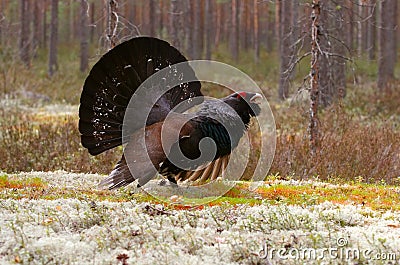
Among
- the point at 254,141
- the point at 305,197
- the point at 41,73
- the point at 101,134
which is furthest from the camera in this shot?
the point at 41,73

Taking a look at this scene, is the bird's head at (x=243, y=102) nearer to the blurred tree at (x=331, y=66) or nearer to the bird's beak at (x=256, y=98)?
the bird's beak at (x=256, y=98)

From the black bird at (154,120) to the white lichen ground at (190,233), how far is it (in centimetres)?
86

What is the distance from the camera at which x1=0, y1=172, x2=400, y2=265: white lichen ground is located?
5359 mm

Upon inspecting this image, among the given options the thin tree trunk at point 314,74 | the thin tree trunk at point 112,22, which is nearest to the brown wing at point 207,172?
the thin tree trunk at point 314,74

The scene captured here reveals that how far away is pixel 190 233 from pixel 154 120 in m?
2.39

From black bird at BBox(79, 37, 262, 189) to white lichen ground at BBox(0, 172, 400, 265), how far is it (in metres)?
0.86

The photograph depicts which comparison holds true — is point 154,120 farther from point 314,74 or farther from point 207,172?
point 314,74

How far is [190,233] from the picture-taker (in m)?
5.91

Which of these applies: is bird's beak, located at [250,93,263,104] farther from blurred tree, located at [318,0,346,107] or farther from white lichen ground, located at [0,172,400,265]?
blurred tree, located at [318,0,346,107]

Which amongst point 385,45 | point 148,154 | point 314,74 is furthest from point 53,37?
point 148,154

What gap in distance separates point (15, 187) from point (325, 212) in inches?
167

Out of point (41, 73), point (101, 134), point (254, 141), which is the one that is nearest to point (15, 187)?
point (101, 134)

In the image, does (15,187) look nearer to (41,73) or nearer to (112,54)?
(112,54)

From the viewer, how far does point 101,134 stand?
8.27 meters
